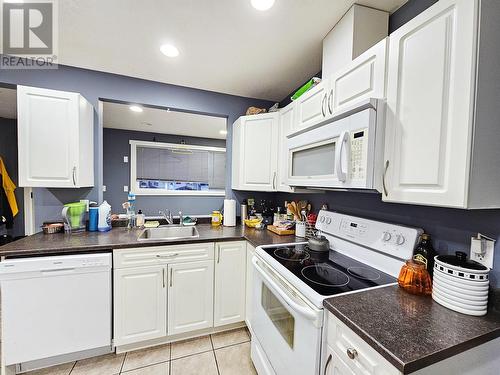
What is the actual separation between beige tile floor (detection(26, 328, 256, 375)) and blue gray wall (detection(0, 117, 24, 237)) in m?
3.59

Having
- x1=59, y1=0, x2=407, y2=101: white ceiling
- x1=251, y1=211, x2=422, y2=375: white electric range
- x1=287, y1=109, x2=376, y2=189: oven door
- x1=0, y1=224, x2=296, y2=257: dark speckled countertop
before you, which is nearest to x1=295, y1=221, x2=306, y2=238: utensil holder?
x1=0, y1=224, x2=296, y2=257: dark speckled countertop

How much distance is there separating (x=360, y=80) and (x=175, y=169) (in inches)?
174

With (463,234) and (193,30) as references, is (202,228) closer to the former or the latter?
(193,30)

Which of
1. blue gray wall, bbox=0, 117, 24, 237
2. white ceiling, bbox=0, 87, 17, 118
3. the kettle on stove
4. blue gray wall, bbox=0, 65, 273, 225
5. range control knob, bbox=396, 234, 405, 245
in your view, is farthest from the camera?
blue gray wall, bbox=0, 117, 24, 237

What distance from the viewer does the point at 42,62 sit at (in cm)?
189

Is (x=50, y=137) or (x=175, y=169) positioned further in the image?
(x=175, y=169)

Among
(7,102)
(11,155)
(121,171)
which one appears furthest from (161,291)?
(11,155)

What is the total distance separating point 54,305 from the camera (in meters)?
1.51

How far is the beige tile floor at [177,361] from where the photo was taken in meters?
1.56

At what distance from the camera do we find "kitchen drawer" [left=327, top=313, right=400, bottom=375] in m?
0.68

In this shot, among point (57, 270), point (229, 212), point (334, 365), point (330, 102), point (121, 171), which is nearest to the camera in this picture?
point (334, 365)

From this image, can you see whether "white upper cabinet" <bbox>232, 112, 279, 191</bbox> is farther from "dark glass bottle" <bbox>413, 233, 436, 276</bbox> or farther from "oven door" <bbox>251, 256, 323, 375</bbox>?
"dark glass bottle" <bbox>413, 233, 436, 276</bbox>

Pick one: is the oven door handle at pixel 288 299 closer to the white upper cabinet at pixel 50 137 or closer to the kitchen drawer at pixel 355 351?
the kitchen drawer at pixel 355 351

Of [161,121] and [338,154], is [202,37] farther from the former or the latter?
[161,121]
